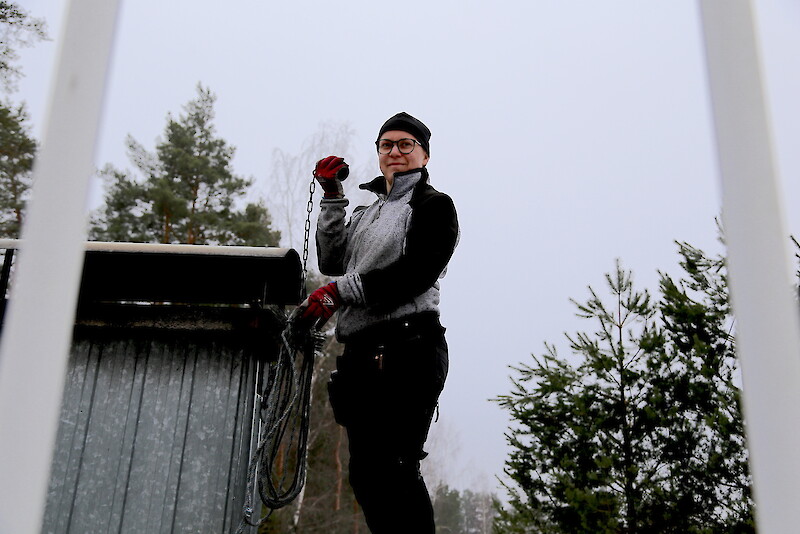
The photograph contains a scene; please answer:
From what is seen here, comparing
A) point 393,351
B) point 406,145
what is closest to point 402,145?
point 406,145

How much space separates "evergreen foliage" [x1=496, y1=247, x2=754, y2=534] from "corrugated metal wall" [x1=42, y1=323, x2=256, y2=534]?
18.6ft

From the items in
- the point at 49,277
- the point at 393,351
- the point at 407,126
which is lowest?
the point at 49,277

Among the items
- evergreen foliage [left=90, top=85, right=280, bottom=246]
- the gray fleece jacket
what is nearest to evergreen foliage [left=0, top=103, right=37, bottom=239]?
evergreen foliage [left=90, top=85, right=280, bottom=246]

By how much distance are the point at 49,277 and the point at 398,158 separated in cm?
224

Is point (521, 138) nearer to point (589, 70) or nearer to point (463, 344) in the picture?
point (589, 70)

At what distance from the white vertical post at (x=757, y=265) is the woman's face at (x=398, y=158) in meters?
2.06

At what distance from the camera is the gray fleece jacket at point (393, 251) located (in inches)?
110

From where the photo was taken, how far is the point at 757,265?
40.3 inches

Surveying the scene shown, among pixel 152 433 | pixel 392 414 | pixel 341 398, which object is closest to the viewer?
pixel 392 414

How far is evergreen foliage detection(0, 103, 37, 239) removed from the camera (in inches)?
535

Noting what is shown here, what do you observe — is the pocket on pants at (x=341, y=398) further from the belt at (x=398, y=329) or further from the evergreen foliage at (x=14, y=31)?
the evergreen foliage at (x=14, y=31)

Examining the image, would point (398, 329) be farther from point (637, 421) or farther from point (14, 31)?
point (14, 31)

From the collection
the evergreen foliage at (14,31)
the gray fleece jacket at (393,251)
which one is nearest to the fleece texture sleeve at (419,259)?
the gray fleece jacket at (393,251)

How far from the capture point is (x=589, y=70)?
4672cm
